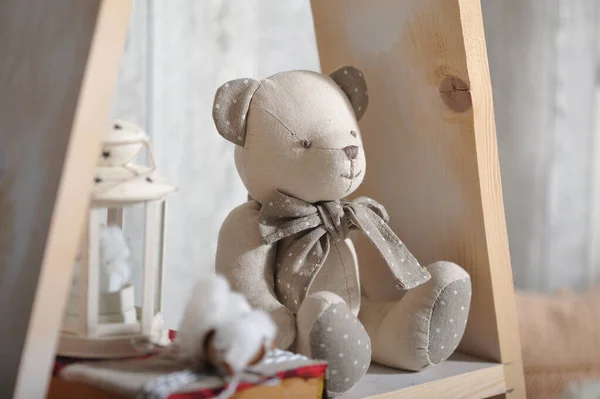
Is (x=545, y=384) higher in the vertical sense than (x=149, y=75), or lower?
lower

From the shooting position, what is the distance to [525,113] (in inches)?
68.1

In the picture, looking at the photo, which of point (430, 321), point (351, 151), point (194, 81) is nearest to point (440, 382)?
point (430, 321)

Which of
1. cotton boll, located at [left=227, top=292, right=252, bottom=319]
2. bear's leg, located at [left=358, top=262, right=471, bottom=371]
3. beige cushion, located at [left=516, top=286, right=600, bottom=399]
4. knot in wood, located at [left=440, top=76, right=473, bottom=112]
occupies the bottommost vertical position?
beige cushion, located at [left=516, top=286, right=600, bottom=399]

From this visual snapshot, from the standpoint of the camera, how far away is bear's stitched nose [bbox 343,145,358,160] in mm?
884

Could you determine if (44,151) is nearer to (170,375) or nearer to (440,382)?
(170,375)

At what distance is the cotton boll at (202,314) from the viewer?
26.9 inches

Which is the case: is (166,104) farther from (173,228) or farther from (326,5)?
(326,5)

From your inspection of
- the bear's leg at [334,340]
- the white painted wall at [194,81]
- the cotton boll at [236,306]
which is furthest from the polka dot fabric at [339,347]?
the white painted wall at [194,81]

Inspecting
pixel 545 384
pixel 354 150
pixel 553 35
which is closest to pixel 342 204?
pixel 354 150

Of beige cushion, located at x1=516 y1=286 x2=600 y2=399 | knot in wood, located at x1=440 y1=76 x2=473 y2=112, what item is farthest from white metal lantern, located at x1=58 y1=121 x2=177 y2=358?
beige cushion, located at x1=516 y1=286 x2=600 y2=399

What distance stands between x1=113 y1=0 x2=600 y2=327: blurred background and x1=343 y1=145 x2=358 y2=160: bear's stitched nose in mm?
471

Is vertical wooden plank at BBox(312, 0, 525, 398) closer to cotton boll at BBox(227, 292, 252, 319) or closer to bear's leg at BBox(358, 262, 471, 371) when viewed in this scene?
bear's leg at BBox(358, 262, 471, 371)

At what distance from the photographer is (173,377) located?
65 centimetres

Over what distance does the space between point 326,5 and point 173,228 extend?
468mm
